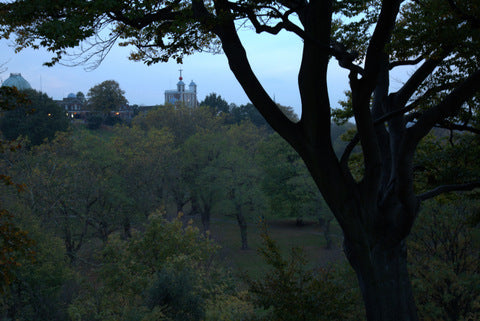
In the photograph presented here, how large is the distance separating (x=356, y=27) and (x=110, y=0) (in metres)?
5.29

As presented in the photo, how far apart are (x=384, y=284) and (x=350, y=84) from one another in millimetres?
2661

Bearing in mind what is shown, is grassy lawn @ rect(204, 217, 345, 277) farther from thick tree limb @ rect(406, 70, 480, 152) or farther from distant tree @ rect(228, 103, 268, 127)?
distant tree @ rect(228, 103, 268, 127)

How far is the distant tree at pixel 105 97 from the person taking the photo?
7844 centimetres

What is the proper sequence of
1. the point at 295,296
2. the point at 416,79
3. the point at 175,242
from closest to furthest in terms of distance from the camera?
the point at 416,79 → the point at 295,296 → the point at 175,242

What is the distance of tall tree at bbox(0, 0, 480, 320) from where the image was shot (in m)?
4.61

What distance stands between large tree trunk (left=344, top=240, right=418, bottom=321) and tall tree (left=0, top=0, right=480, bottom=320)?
0.5 inches

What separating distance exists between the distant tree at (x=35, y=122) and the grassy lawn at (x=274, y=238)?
77.5 ft

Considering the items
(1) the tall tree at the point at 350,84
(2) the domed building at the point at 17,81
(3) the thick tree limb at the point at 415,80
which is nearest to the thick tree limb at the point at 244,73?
(1) the tall tree at the point at 350,84

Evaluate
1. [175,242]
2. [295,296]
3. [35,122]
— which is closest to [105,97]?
[35,122]

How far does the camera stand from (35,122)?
47531 millimetres

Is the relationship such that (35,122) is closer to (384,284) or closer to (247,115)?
(247,115)

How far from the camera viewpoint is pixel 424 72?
5.89 metres

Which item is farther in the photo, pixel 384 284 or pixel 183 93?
pixel 183 93

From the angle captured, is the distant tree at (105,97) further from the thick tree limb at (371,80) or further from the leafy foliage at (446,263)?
the thick tree limb at (371,80)
